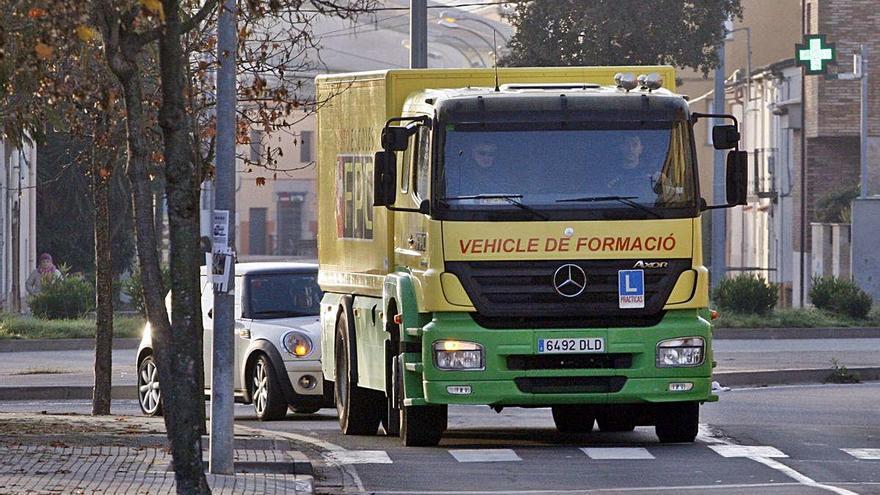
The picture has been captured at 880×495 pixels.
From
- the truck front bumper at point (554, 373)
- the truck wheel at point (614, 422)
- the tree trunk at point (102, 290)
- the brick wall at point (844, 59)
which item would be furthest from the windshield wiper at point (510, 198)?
the brick wall at point (844, 59)

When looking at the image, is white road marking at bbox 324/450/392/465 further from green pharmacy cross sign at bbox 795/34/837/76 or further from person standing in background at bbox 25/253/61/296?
person standing in background at bbox 25/253/61/296

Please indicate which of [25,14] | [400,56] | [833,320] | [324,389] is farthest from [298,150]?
[25,14]

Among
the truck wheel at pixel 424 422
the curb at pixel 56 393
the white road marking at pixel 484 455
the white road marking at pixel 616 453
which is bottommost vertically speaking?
the curb at pixel 56 393

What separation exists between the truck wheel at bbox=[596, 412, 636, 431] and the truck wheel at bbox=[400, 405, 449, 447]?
1.94 m

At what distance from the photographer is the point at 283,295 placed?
20.2m

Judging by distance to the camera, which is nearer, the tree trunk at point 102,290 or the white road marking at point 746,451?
the white road marking at point 746,451

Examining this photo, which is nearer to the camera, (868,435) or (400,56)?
(868,435)

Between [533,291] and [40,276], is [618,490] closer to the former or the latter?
[533,291]

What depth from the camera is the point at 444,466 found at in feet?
47.4

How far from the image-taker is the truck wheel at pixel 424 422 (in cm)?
1585

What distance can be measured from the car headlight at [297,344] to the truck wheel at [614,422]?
10.1ft

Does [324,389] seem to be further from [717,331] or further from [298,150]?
[298,150]

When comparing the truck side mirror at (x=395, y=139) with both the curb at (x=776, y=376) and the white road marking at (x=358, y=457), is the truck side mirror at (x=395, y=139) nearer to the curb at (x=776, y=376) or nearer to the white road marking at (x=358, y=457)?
the white road marking at (x=358, y=457)

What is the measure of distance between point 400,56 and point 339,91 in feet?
260
